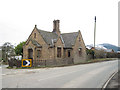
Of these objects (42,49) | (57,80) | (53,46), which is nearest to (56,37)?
(42,49)

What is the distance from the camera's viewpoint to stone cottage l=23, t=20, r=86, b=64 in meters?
29.1

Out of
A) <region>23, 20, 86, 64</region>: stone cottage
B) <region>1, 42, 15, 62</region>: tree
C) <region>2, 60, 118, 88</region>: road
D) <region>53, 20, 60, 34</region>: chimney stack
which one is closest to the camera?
<region>2, 60, 118, 88</region>: road

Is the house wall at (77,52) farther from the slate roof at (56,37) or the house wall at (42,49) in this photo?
the house wall at (42,49)

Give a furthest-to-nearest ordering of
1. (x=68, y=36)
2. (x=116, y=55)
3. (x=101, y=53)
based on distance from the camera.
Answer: (x=116, y=55)
(x=101, y=53)
(x=68, y=36)

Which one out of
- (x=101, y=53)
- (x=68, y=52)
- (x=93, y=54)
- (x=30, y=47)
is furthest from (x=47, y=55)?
(x=101, y=53)

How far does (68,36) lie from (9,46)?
A: 26.9 m

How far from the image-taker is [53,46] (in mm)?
28500

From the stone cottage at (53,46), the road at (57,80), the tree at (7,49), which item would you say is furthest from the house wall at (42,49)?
the tree at (7,49)

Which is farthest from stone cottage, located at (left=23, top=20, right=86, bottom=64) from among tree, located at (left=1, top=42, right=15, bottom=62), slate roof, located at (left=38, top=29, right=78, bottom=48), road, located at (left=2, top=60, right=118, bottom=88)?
tree, located at (left=1, top=42, right=15, bottom=62)

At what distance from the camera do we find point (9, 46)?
52594 mm

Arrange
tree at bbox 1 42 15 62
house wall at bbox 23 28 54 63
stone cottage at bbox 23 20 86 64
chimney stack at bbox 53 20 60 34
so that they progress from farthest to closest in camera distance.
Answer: tree at bbox 1 42 15 62 < chimney stack at bbox 53 20 60 34 < stone cottage at bbox 23 20 86 64 < house wall at bbox 23 28 54 63

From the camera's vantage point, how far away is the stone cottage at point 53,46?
2907cm

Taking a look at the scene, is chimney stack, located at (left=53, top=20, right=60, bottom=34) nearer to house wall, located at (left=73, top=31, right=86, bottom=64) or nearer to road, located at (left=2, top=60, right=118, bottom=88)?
house wall, located at (left=73, top=31, right=86, bottom=64)

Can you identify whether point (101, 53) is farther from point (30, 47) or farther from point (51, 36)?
point (30, 47)
